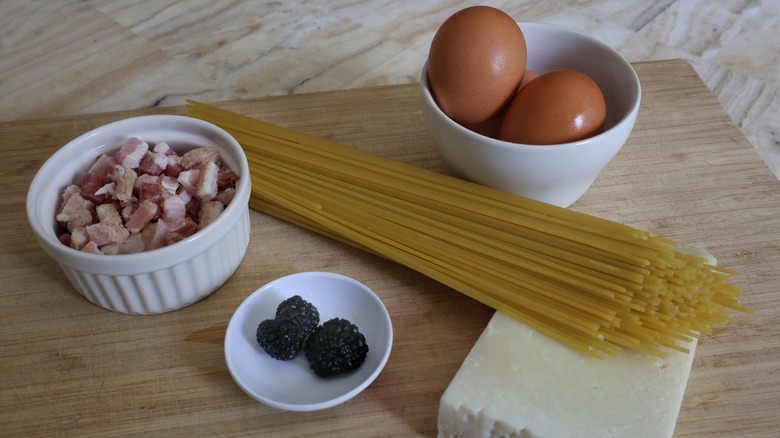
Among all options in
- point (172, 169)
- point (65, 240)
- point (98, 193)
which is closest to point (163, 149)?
point (172, 169)

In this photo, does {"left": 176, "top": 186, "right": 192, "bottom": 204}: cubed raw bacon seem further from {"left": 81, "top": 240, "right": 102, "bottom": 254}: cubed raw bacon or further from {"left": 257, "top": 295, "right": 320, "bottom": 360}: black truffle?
{"left": 257, "top": 295, "right": 320, "bottom": 360}: black truffle

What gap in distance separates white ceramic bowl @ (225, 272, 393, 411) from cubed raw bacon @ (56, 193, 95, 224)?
0.36 meters

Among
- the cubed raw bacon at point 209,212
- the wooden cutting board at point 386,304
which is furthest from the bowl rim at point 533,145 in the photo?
the cubed raw bacon at point 209,212

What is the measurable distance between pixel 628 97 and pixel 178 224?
949mm

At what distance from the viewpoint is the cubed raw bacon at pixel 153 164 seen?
1449 mm

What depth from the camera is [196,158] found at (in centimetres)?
148

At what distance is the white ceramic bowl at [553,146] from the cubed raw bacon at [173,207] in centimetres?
53

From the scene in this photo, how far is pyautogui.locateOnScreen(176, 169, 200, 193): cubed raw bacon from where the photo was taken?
1427 millimetres

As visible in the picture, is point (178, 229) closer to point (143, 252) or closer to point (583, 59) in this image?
point (143, 252)

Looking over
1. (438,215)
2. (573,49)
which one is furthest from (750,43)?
(438,215)

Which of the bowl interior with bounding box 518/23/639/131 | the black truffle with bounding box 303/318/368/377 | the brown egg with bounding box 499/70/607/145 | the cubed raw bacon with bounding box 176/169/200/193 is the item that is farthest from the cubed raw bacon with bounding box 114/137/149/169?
the bowl interior with bounding box 518/23/639/131

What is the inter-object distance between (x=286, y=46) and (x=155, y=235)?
1331mm

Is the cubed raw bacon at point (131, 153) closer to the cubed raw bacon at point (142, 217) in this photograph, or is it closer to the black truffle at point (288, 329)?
the cubed raw bacon at point (142, 217)

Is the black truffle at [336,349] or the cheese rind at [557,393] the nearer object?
the cheese rind at [557,393]
